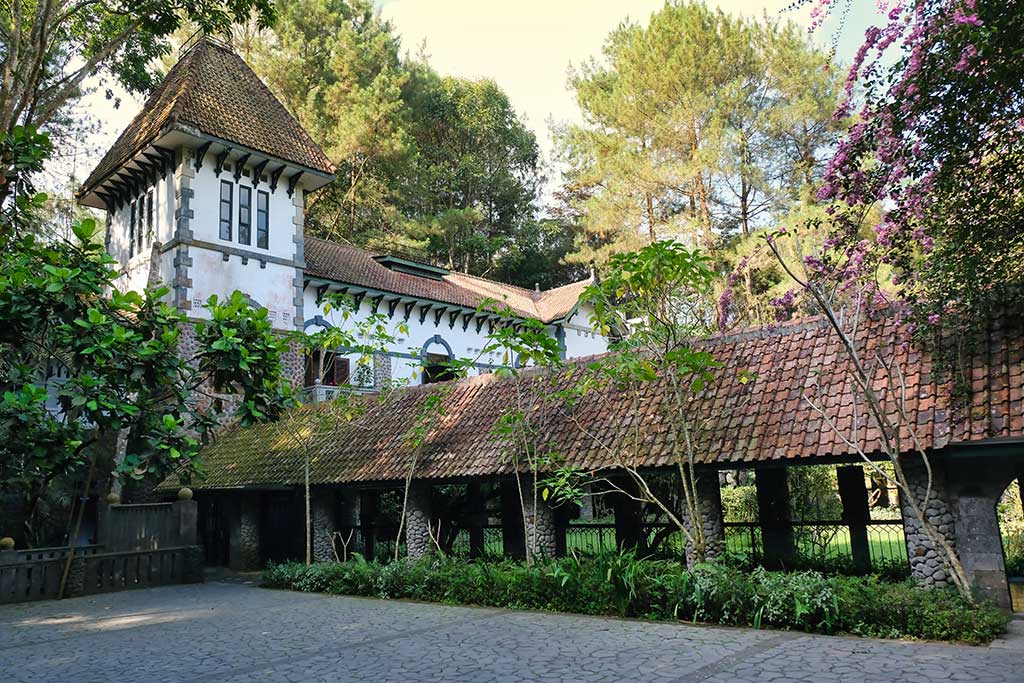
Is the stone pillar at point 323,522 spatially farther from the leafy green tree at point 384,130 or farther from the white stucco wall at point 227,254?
the leafy green tree at point 384,130

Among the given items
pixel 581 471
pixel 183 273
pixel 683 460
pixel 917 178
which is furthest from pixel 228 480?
pixel 917 178

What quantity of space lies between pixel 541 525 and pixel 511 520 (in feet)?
3.65

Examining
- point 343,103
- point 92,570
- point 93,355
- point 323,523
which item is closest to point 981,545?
point 323,523

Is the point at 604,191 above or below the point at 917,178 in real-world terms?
above

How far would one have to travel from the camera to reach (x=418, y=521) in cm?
1334

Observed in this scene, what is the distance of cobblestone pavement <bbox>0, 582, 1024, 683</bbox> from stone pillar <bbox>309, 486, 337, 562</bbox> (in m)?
3.93

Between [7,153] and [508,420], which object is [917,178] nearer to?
[508,420]

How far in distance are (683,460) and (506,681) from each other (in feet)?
16.0

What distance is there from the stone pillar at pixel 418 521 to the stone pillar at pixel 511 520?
4.64ft

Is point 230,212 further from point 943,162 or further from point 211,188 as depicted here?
point 943,162

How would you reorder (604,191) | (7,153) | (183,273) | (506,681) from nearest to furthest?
(506,681) < (7,153) < (183,273) < (604,191)

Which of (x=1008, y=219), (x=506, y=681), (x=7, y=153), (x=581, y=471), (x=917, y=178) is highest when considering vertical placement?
(x=7, y=153)

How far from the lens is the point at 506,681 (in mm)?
6180

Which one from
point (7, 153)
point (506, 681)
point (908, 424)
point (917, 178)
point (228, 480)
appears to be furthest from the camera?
point (228, 480)
